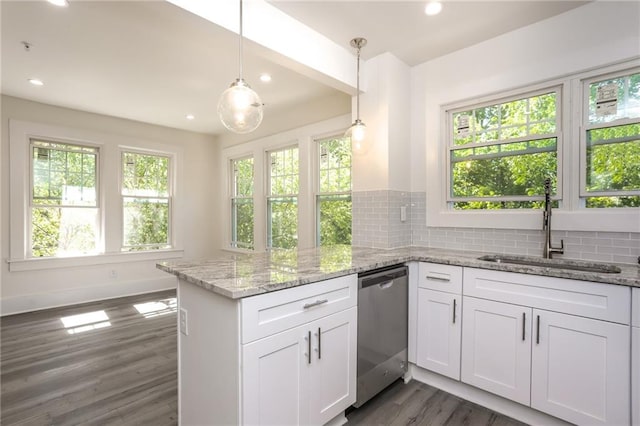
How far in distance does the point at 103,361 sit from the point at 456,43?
402 centimetres

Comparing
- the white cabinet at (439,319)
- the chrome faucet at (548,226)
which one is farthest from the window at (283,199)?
the chrome faucet at (548,226)

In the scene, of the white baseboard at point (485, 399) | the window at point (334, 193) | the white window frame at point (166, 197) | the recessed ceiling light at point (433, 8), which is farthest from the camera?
the white window frame at point (166, 197)

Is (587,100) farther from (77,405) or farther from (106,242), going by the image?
(106,242)

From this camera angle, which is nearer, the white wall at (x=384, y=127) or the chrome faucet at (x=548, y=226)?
the chrome faucet at (x=548, y=226)

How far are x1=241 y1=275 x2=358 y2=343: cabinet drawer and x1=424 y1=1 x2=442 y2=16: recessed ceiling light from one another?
190cm

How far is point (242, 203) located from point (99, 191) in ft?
6.63

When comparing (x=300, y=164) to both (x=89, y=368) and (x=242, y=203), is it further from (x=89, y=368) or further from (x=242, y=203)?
(x=89, y=368)

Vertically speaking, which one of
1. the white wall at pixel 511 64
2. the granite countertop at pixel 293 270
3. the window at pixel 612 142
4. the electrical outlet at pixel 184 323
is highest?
the white wall at pixel 511 64

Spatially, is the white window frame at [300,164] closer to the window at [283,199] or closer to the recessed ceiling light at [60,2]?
the window at [283,199]

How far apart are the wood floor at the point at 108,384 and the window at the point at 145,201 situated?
1560 millimetres

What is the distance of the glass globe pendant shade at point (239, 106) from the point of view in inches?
68.1

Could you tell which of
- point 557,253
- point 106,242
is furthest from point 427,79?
point 106,242

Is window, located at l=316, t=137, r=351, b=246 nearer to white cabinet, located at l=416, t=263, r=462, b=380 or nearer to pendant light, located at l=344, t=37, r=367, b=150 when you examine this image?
pendant light, located at l=344, t=37, r=367, b=150

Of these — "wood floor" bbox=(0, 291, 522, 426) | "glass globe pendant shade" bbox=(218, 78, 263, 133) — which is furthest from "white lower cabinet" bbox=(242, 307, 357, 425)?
"glass globe pendant shade" bbox=(218, 78, 263, 133)
